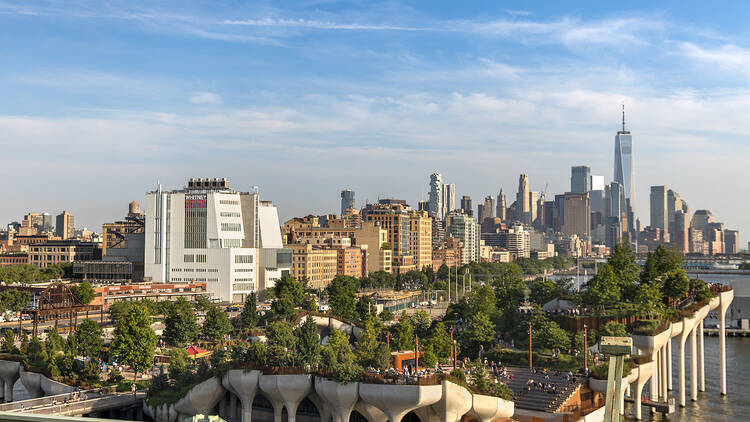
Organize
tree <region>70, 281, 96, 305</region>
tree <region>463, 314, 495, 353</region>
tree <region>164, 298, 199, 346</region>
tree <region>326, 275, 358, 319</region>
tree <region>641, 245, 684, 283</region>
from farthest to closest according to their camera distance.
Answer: tree <region>70, 281, 96, 305</region> → tree <region>326, 275, 358, 319</region> → tree <region>641, 245, 684, 283</region> → tree <region>164, 298, 199, 346</region> → tree <region>463, 314, 495, 353</region>

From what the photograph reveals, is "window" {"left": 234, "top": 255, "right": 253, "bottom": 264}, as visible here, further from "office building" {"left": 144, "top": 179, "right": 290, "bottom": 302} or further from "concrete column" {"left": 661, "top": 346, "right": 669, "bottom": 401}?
"concrete column" {"left": 661, "top": 346, "right": 669, "bottom": 401}

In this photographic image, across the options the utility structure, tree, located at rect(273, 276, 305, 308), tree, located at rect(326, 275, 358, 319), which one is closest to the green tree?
the utility structure

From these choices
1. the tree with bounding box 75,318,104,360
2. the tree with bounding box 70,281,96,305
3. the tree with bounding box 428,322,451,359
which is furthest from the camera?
the tree with bounding box 70,281,96,305

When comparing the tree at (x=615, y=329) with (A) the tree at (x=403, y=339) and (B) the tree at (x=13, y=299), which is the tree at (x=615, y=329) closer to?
(A) the tree at (x=403, y=339)

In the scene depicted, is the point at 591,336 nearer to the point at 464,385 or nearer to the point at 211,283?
the point at 464,385

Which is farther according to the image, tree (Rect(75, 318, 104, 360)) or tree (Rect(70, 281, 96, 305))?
tree (Rect(70, 281, 96, 305))

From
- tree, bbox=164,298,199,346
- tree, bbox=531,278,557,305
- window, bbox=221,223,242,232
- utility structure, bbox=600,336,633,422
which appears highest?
window, bbox=221,223,242,232
